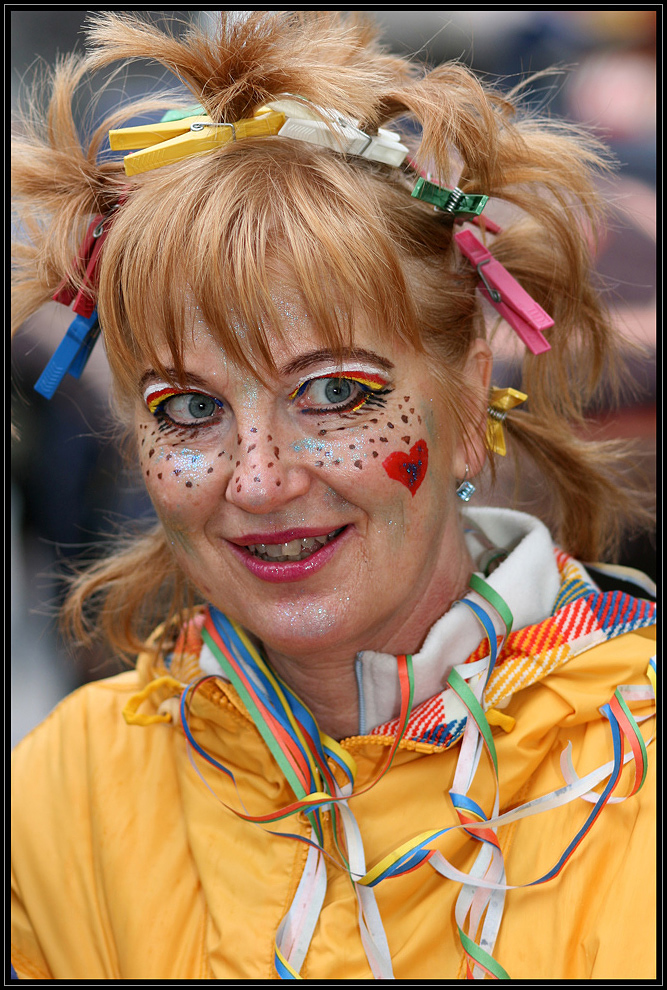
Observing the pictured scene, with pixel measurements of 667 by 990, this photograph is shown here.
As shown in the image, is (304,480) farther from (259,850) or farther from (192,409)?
(259,850)

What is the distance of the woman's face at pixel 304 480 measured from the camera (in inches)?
52.5

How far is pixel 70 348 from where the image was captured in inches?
65.7

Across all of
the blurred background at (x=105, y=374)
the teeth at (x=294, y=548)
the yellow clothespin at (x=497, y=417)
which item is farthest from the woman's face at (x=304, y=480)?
the blurred background at (x=105, y=374)

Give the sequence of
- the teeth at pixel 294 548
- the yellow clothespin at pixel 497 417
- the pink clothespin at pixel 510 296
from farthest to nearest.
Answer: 1. the yellow clothespin at pixel 497 417
2. the pink clothespin at pixel 510 296
3. the teeth at pixel 294 548

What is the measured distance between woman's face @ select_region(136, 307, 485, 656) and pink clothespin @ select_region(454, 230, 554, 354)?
0.22 m

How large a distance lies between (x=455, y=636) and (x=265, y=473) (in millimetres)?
449

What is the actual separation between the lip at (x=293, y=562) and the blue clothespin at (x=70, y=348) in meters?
0.54

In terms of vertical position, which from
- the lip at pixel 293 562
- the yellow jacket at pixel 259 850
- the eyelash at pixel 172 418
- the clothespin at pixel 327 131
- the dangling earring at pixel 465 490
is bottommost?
the yellow jacket at pixel 259 850

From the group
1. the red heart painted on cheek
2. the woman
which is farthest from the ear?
the red heart painted on cheek

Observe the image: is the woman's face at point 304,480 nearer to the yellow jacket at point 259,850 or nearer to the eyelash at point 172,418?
the eyelash at point 172,418

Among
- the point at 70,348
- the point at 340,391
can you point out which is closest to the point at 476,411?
the point at 340,391

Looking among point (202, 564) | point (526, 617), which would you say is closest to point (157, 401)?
point (202, 564)
